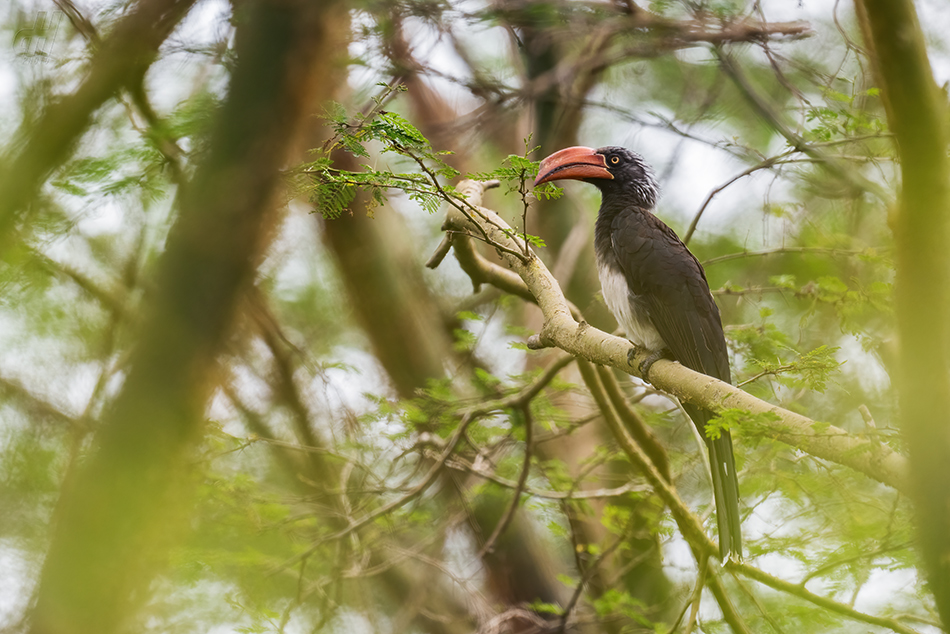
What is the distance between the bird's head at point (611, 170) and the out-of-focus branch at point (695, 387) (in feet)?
2.61

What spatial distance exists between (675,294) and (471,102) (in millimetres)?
3600

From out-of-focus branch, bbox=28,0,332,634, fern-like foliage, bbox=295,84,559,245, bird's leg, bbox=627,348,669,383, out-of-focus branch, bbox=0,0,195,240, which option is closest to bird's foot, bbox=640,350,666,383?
bird's leg, bbox=627,348,669,383

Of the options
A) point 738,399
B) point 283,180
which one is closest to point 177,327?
point 283,180

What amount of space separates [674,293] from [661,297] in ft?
0.23

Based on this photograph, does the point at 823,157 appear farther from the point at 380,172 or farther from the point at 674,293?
the point at 380,172

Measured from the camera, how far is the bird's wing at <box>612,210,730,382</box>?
351 cm

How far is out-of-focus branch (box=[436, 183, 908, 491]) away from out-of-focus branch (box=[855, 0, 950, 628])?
0.59ft

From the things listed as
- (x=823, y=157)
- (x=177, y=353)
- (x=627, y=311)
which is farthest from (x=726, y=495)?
(x=177, y=353)

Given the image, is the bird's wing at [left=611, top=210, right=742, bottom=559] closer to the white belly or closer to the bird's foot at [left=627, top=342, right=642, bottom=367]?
the white belly

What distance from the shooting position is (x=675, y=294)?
3.62 metres

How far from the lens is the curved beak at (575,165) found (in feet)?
13.6

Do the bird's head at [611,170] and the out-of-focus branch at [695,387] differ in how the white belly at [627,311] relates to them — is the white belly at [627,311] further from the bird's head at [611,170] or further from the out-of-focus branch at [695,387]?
the bird's head at [611,170]

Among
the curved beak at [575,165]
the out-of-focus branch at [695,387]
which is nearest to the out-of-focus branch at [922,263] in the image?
the out-of-focus branch at [695,387]

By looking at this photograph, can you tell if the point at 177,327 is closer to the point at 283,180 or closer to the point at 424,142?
the point at 283,180
